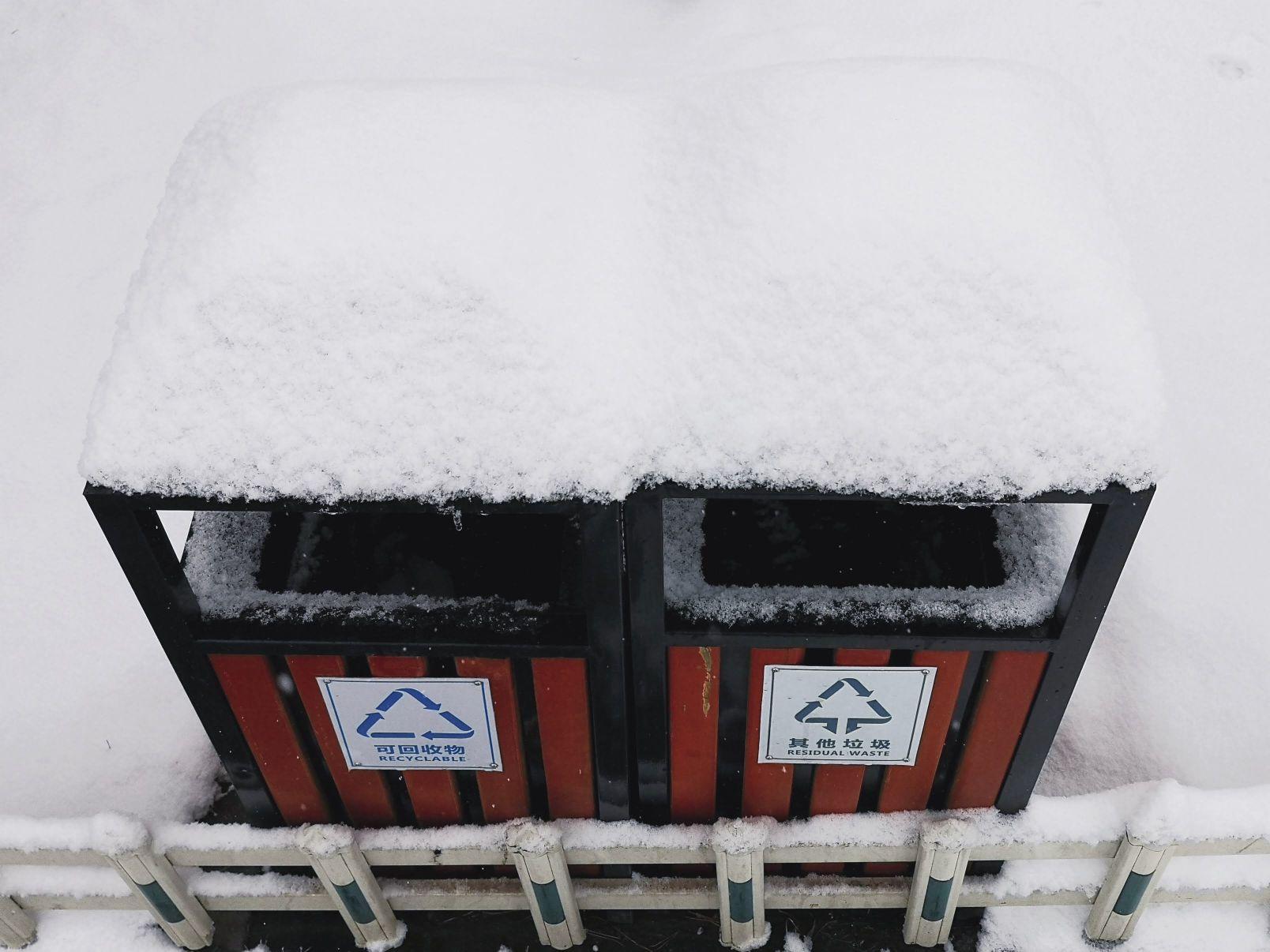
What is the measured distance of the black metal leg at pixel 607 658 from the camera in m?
2.13

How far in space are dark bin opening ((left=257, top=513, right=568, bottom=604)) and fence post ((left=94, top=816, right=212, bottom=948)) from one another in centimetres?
82

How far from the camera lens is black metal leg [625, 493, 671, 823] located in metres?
2.13

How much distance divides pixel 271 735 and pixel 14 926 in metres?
1.21

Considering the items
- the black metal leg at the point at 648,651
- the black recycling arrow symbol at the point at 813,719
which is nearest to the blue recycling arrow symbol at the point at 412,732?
the black metal leg at the point at 648,651

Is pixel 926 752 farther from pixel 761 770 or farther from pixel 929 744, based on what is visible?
pixel 761 770

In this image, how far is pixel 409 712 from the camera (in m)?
2.56

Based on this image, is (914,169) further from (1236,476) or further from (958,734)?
(1236,476)

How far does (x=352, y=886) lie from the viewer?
2842mm

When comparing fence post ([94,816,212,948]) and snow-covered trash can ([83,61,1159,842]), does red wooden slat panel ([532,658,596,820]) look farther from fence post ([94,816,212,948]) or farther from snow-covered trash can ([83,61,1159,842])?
fence post ([94,816,212,948])

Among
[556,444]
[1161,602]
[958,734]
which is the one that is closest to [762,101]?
[556,444]

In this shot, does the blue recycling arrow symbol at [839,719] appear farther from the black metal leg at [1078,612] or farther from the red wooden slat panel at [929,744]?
the black metal leg at [1078,612]

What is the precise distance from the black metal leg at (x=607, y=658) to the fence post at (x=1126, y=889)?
1.38 meters

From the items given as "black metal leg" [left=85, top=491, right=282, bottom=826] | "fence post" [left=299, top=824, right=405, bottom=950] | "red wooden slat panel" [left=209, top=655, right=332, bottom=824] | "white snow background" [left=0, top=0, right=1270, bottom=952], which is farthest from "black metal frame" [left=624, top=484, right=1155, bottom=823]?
"black metal leg" [left=85, top=491, right=282, bottom=826]

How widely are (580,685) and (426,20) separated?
6026 mm
